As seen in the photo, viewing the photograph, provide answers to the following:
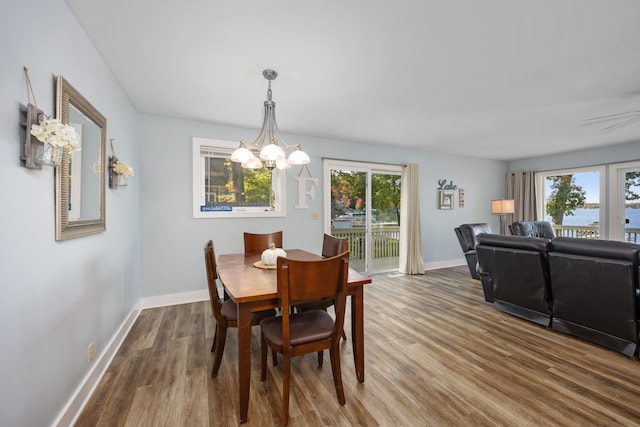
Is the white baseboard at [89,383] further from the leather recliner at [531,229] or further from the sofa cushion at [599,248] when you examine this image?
the leather recliner at [531,229]

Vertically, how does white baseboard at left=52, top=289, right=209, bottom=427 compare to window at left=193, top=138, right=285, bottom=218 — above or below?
below

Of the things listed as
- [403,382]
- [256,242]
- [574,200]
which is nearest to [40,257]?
[256,242]

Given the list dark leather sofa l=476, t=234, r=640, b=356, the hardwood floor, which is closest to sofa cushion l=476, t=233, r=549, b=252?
dark leather sofa l=476, t=234, r=640, b=356

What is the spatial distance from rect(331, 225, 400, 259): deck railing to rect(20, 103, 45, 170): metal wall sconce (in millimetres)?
3926

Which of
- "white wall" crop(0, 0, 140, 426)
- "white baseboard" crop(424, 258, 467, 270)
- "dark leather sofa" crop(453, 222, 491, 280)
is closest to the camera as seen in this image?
"white wall" crop(0, 0, 140, 426)

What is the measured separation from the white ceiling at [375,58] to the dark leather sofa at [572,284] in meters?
1.58

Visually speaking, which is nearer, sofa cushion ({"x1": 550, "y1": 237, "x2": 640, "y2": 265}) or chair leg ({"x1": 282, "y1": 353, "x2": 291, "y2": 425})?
chair leg ({"x1": 282, "y1": 353, "x2": 291, "y2": 425})

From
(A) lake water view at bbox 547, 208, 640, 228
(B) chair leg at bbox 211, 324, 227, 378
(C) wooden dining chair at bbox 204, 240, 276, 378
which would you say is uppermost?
(A) lake water view at bbox 547, 208, 640, 228

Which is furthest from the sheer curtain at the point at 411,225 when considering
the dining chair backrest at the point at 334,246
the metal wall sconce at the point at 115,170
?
the metal wall sconce at the point at 115,170

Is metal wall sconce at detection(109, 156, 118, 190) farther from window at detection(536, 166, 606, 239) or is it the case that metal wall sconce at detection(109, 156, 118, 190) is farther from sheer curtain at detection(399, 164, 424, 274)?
window at detection(536, 166, 606, 239)

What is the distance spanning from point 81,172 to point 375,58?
Result: 90.1 inches

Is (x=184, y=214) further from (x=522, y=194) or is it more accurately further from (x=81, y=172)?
(x=522, y=194)

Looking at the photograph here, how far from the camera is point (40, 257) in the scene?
1338 millimetres

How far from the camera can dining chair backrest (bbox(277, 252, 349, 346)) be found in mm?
1514
